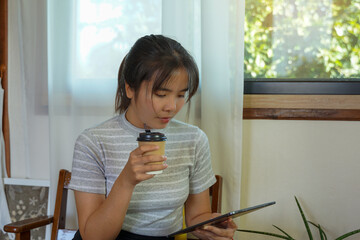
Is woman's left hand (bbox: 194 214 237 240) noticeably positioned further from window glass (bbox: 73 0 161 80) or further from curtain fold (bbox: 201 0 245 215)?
window glass (bbox: 73 0 161 80)

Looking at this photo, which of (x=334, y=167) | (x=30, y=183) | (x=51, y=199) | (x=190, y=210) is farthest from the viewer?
(x=30, y=183)

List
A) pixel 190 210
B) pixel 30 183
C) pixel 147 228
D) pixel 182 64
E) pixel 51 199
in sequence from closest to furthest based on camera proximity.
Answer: pixel 182 64, pixel 147 228, pixel 190 210, pixel 51 199, pixel 30 183

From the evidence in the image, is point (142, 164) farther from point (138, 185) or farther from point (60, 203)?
point (60, 203)

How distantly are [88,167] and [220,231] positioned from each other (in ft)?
1.58

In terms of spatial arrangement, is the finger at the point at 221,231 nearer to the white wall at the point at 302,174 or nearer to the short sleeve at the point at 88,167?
the short sleeve at the point at 88,167

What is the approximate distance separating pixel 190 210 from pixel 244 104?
23.2 inches

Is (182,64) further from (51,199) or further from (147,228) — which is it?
(51,199)

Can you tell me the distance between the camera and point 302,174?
1978mm

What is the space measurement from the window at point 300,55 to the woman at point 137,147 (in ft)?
1.66

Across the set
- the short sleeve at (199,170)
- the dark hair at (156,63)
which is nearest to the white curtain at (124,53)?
the short sleeve at (199,170)

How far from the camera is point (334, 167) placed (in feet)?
6.41

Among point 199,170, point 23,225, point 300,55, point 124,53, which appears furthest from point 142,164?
point 300,55

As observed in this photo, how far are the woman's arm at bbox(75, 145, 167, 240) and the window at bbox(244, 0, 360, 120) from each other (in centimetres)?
87

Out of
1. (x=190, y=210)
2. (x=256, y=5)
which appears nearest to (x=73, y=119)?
(x=190, y=210)
